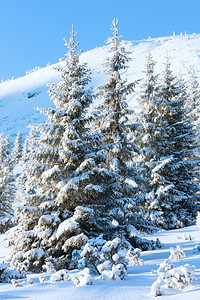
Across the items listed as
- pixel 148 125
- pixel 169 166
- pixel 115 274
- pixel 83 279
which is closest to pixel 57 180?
pixel 115 274

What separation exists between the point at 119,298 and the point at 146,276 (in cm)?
186

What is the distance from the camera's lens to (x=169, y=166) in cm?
1838

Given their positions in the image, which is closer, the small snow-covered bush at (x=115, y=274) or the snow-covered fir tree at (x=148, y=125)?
the small snow-covered bush at (x=115, y=274)

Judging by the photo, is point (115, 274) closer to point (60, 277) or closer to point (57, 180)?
point (60, 277)

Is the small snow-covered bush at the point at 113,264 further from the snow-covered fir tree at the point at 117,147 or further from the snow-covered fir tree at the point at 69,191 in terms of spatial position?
the snow-covered fir tree at the point at 117,147

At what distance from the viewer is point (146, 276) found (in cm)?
554

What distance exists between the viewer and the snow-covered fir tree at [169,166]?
1770 centimetres

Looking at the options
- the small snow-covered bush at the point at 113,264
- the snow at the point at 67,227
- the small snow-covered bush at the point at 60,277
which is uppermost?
the snow at the point at 67,227

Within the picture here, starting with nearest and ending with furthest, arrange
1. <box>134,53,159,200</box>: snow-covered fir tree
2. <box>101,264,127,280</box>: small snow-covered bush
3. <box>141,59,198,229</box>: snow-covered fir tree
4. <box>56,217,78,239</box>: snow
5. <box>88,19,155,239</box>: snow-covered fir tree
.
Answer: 1. <box>101,264,127,280</box>: small snow-covered bush
2. <box>56,217,78,239</box>: snow
3. <box>88,19,155,239</box>: snow-covered fir tree
4. <box>141,59,198,229</box>: snow-covered fir tree
5. <box>134,53,159,200</box>: snow-covered fir tree

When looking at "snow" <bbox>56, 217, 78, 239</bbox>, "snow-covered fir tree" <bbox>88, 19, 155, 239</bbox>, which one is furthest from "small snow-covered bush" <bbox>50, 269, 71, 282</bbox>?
"snow-covered fir tree" <bbox>88, 19, 155, 239</bbox>

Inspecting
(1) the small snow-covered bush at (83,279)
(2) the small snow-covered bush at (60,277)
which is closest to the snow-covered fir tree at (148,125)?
(2) the small snow-covered bush at (60,277)

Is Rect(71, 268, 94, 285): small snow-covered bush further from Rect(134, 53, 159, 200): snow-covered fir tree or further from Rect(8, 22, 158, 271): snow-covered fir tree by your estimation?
Rect(134, 53, 159, 200): snow-covered fir tree

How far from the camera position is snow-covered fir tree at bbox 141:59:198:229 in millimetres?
17703

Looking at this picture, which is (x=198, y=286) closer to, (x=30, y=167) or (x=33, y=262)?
(x=33, y=262)
